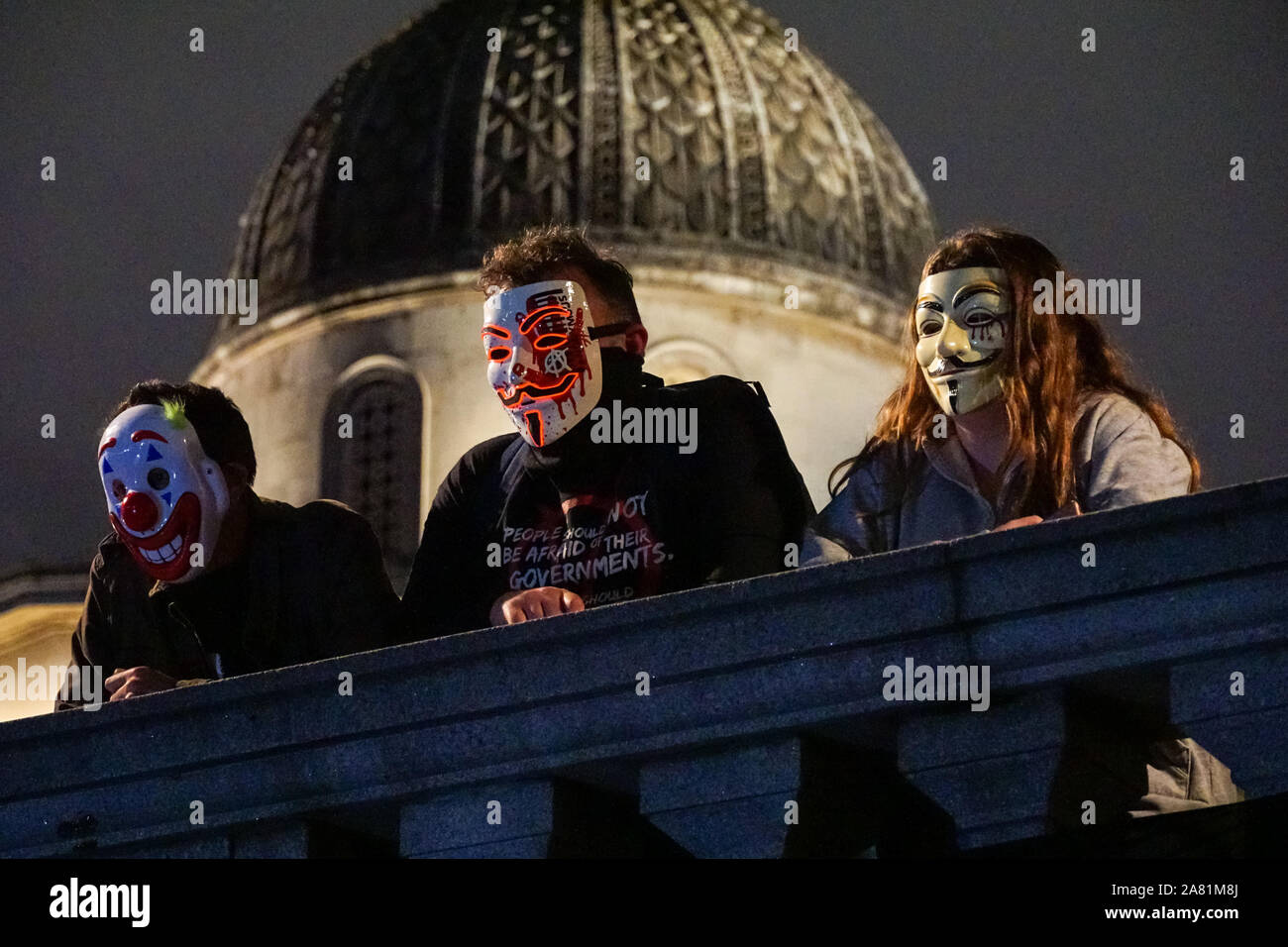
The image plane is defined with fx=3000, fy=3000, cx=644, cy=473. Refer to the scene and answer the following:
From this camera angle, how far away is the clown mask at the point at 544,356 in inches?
353

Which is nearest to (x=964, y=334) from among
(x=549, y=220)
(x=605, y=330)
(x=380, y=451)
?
(x=605, y=330)

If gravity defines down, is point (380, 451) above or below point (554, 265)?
above

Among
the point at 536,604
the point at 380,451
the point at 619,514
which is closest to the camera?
the point at 536,604

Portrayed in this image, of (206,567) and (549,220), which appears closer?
(206,567)

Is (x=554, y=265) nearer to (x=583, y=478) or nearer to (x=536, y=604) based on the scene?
(x=583, y=478)

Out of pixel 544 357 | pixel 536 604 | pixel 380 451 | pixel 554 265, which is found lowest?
pixel 536 604

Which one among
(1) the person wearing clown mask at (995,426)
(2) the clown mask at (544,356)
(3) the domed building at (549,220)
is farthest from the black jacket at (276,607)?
(3) the domed building at (549,220)

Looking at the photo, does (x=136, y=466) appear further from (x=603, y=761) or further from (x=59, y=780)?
(x=603, y=761)

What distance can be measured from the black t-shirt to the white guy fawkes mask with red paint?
0.07 meters

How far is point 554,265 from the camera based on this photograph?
9320mm

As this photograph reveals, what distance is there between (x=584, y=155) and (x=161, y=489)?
27.9 m

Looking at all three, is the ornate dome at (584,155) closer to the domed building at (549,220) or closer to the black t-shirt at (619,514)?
the domed building at (549,220)

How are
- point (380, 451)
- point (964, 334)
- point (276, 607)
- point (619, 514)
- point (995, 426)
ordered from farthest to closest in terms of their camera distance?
1. point (380, 451)
2. point (276, 607)
3. point (619, 514)
4. point (964, 334)
5. point (995, 426)
